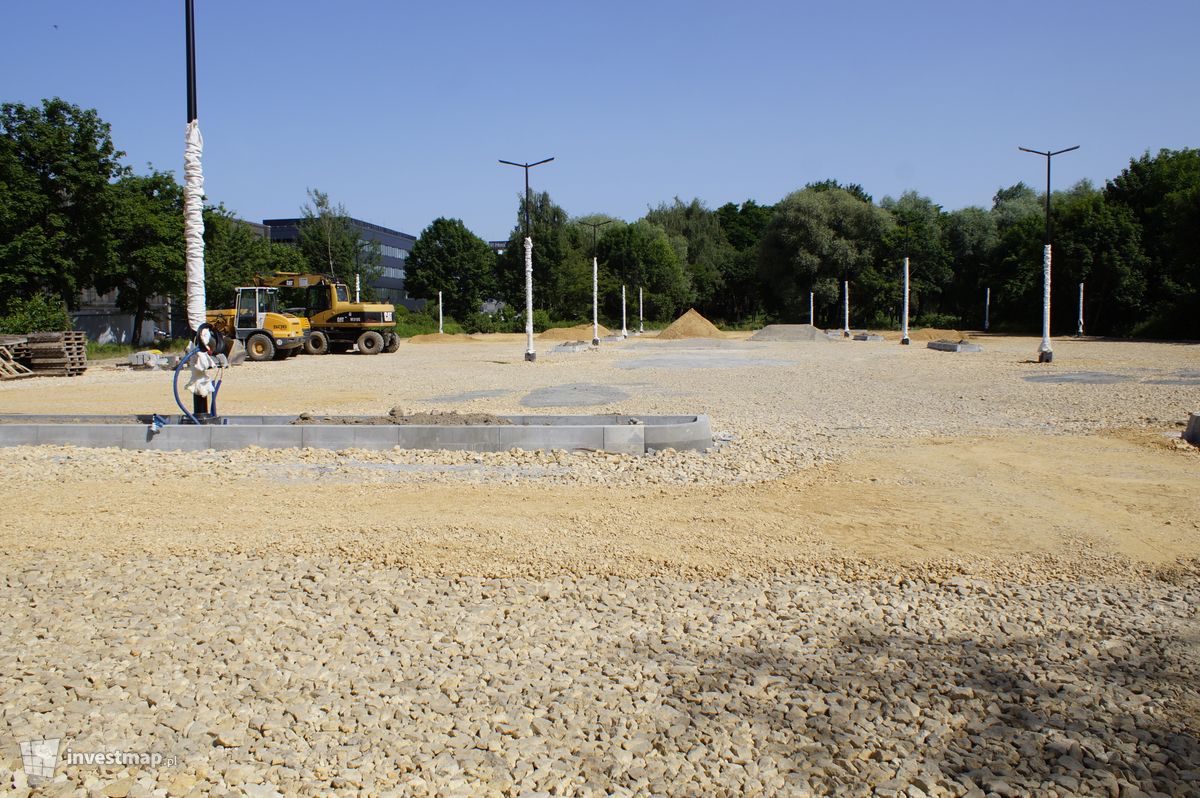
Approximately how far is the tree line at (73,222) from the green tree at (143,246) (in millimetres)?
42

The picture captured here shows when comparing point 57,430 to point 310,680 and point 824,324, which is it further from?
point 824,324

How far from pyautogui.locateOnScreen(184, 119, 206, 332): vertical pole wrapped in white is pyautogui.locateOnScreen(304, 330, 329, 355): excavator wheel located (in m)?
22.5

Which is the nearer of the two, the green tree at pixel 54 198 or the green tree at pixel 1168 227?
the green tree at pixel 54 198

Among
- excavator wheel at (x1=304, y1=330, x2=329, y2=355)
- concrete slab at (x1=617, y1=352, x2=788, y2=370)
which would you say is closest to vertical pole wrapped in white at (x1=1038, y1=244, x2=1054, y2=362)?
concrete slab at (x1=617, y1=352, x2=788, y2=370)

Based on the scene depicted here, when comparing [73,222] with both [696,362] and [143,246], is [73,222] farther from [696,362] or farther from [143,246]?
[696,362]

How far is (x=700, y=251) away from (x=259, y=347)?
7185 centimetres

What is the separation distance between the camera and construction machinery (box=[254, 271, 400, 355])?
36.0m

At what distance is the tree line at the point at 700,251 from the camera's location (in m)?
36.0

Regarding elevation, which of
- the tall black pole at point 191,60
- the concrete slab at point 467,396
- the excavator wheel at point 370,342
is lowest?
the concrete slab at point 467,396

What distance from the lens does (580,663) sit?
493 cm

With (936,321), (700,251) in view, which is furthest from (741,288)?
(936,321)

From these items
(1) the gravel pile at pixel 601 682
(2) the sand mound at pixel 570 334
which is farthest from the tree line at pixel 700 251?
(1) the gravel pile at pixel 601 682

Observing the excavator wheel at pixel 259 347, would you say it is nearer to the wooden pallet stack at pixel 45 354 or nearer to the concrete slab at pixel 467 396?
the wooden pallet stack at pixel 45 354

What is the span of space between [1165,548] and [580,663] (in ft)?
16.2
